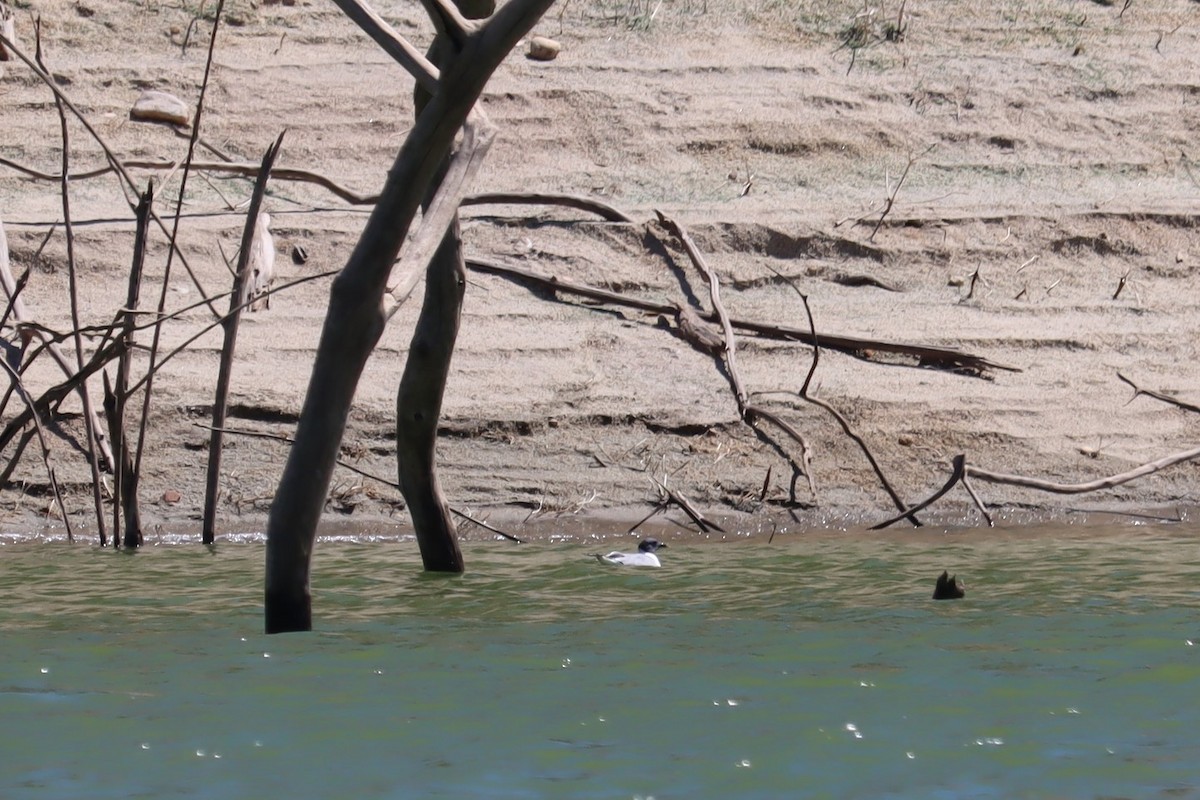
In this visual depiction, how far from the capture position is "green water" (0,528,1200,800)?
2.90 metres

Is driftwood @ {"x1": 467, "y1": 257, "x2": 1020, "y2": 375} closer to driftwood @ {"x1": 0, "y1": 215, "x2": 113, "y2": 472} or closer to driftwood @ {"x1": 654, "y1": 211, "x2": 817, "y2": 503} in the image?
driftwood @ {"x1": 654, "y1": 211, "x2": 817, "y2": 503}

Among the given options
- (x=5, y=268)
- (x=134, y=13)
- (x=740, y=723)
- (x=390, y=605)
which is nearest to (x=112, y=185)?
(x=134, y=13)

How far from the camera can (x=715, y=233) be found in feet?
27.7

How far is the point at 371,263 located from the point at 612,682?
1067mm

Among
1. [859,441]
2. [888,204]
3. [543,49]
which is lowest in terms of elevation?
[859,441]

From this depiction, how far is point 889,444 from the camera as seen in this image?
6816 mm

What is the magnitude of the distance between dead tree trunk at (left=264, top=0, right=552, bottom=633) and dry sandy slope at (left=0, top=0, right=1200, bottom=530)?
88.0 inches

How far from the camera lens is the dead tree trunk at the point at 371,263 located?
3613mm

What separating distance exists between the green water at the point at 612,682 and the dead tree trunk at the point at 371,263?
32 cm

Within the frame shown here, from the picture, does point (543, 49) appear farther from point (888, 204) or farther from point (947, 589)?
point (947, 589)

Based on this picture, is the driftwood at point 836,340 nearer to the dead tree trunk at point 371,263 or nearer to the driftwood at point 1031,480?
the driftwood at point 1031,480

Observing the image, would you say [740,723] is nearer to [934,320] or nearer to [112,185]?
[934,320]

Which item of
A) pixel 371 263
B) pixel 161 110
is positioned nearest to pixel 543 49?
pixel 161 110

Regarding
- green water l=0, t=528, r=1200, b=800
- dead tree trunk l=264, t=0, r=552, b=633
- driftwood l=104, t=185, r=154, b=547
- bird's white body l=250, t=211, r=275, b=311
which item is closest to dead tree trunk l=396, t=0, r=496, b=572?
green water l=0, t=528, r=1200, b=800
